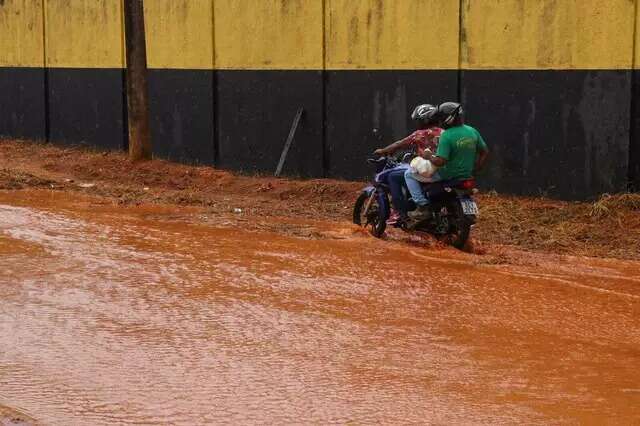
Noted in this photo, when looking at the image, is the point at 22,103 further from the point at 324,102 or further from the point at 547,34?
the point at 547,34

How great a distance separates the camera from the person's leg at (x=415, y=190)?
11188mm

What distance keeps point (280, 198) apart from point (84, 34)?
7.85 metres

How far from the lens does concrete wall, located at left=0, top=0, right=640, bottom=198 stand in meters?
13.3

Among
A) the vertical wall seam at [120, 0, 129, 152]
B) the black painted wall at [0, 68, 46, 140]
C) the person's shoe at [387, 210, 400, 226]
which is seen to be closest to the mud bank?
the person's shoe at [387, 210, 400, 226]

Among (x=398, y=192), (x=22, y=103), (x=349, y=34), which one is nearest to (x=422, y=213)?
(x=398, y=192)

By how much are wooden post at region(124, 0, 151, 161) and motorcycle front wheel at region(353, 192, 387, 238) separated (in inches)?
273

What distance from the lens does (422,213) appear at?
1138 cm

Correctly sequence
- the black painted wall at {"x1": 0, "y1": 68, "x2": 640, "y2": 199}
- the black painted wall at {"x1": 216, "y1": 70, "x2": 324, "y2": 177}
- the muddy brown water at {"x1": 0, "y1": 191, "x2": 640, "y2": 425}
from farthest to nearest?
the black painted wall at {"x1": 216, "y1": 70, "x2": 324, "y2": 177} < the black painted wall at {"x1": 0, "y1": 68, "x2": 640, "y2": 199} < the muddy brown water at {"x1": 0, "y1": 191, "x2": 640, "y2": 425}

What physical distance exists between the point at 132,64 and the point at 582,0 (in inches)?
318

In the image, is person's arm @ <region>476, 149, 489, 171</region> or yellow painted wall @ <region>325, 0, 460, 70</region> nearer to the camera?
person's arm @ <region>476, 149, 489, 171</region>

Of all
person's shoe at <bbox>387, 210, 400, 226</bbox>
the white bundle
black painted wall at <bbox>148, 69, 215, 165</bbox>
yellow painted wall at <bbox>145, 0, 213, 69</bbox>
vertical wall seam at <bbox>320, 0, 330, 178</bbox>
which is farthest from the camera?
black painted wall at <bbox>148, 69, 215, 165</bbox>

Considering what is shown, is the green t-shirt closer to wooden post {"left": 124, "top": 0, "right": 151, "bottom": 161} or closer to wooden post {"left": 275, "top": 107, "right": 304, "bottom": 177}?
wooden post {"left": 275, "top": 107, "right": 304, "bottom": 177}

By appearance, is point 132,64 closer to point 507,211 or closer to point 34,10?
point 34,10

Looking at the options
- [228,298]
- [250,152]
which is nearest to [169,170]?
[250,152]
